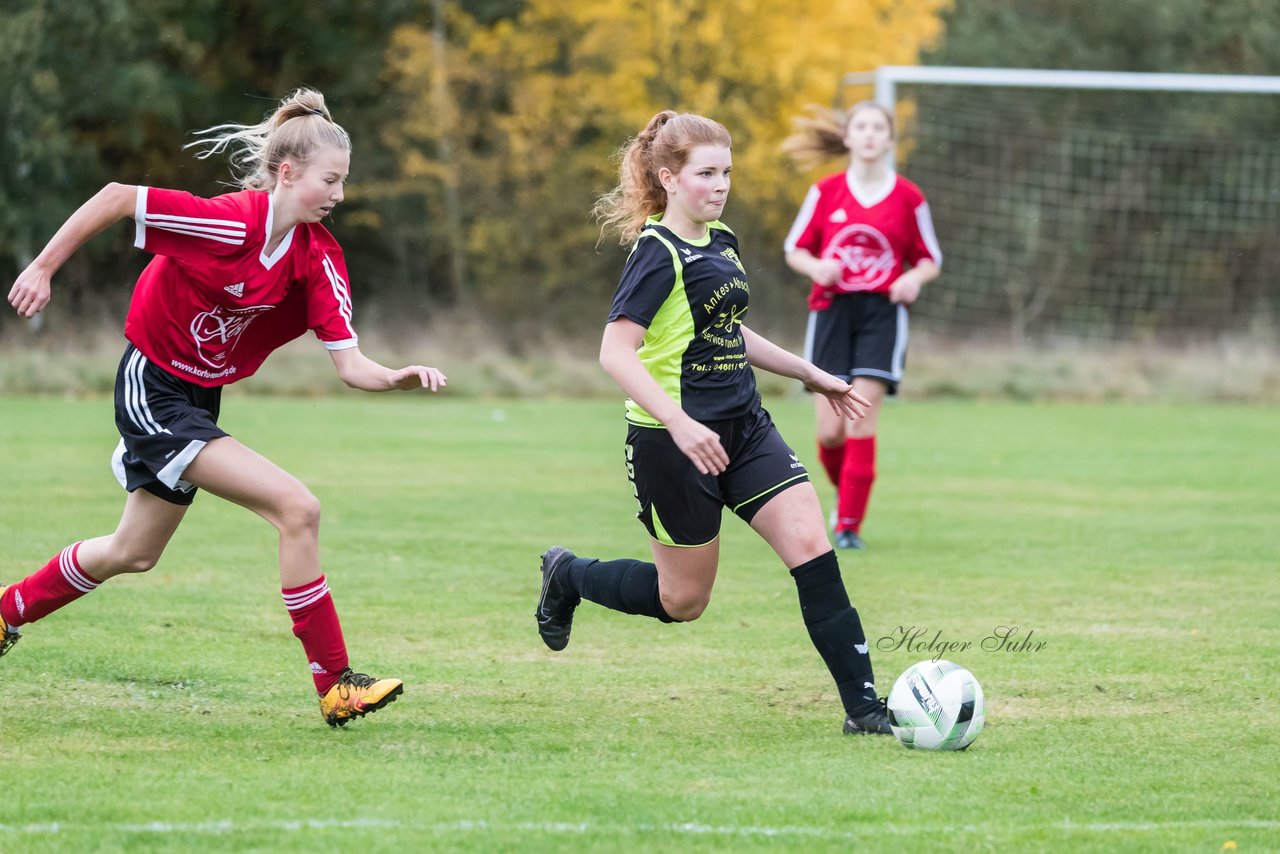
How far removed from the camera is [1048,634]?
21.1ft

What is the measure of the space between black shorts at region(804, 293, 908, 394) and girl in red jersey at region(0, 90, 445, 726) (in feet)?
13.9

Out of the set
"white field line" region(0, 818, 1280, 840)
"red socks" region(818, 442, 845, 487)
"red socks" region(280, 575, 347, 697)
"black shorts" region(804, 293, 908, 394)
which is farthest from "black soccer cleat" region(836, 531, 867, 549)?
"white field line" region(0, 818, 1280, 840)

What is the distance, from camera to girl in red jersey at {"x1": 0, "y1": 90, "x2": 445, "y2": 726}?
4.66 m

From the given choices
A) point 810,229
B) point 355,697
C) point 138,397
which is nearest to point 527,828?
point 355,697

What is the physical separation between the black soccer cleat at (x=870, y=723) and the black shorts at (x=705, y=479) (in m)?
0.67

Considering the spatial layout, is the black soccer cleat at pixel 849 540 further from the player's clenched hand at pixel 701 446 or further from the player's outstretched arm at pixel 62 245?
the player's outstretched arm at pixel 62 245

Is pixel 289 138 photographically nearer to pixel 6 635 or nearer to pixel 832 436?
pixel 6 635

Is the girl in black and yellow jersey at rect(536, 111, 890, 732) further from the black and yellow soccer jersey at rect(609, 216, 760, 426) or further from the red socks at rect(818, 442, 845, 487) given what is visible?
the red socks at rect(818, 442, 845, 487)

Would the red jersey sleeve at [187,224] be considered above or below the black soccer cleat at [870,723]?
above

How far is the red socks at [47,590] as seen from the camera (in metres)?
5.05

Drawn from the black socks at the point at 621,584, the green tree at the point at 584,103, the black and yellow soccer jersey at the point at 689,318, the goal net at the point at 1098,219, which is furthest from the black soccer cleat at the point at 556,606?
the green tree at the point at 584,103

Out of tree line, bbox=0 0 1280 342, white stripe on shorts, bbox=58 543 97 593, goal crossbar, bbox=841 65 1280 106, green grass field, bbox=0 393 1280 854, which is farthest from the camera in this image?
tree line, bbox=0 0 1280 342

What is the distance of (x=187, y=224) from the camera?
462 cm

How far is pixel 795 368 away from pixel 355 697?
173 cm
